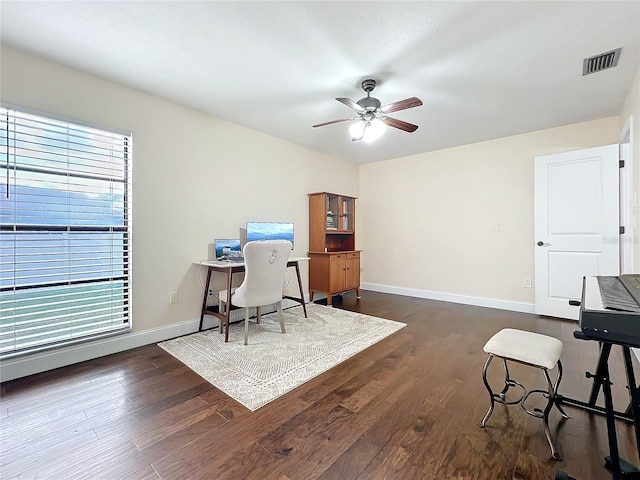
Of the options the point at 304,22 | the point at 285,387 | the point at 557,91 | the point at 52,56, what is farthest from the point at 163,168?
the point at 557,91

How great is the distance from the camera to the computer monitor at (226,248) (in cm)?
335

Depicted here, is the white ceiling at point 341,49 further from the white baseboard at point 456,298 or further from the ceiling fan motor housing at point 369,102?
the white baseboard at point 456,298

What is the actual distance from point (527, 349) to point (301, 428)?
1.27m

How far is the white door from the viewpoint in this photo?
10.6ft

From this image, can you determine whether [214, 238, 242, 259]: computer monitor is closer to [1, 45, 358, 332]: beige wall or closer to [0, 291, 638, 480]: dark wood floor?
[1, 45, 358, 332]: beige wall

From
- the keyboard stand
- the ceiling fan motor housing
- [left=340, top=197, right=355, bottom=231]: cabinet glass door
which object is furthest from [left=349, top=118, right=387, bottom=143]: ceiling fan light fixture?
the keyboard stand

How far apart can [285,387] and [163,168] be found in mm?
2358

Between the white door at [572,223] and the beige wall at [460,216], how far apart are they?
236mm

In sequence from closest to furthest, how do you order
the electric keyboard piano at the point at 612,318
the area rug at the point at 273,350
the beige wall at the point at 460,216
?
the electric keyboard piano at the point at 612,318, the area rug at the point at 273,350, the beige wall at the point at 460,216

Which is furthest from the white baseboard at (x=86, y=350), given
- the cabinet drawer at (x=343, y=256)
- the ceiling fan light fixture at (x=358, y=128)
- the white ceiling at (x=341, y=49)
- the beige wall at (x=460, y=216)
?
the beige wall at (x=460, y=216)

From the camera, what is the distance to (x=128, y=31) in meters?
1.91

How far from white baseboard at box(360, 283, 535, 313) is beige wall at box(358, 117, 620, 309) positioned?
4 cm

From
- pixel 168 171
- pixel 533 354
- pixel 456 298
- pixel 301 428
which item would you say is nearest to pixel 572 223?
pixel 456 298

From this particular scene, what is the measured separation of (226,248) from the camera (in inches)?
134
